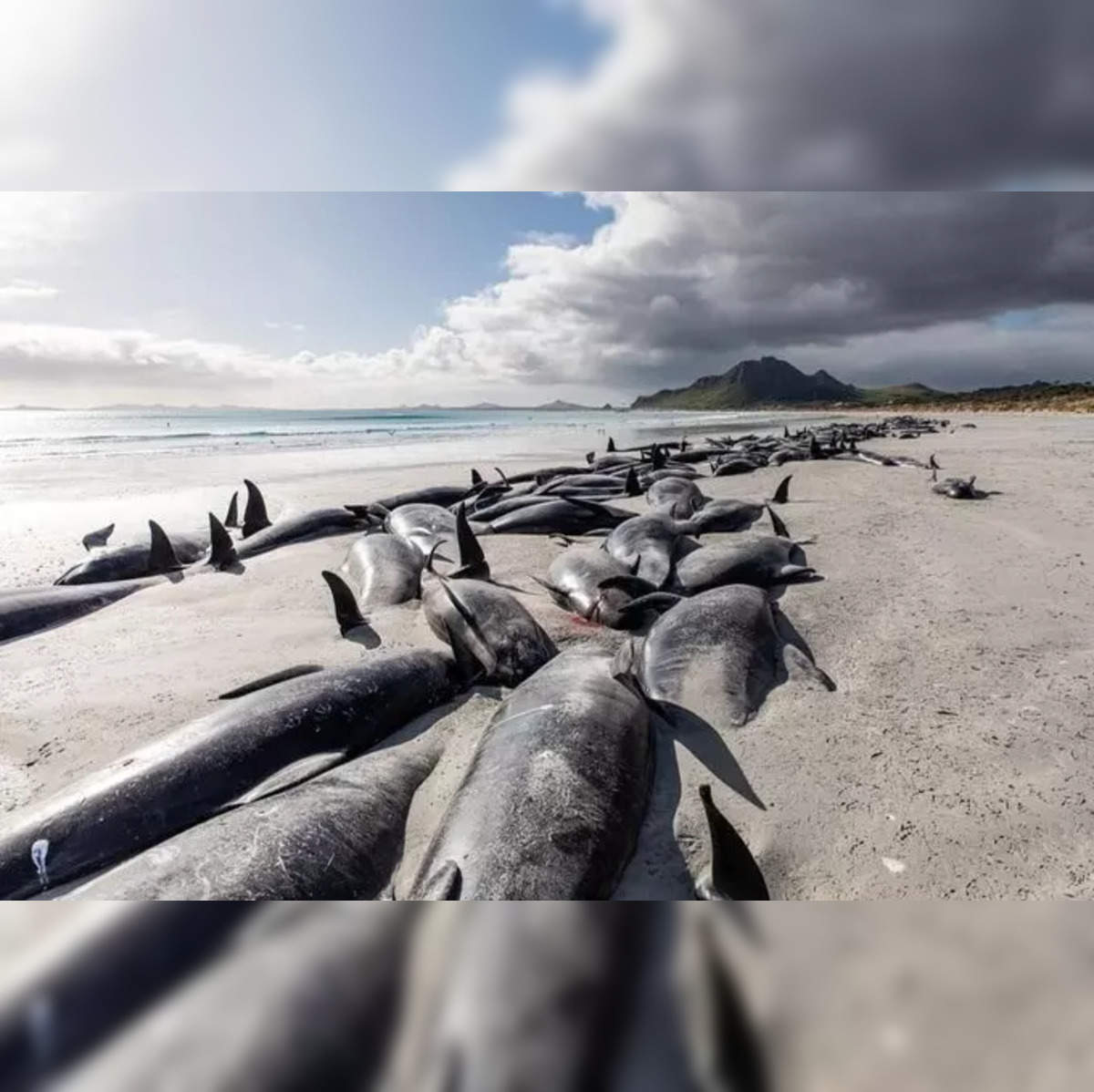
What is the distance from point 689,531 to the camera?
633 centimetres

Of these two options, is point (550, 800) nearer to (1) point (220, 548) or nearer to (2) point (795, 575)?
(2) point (795, 575)

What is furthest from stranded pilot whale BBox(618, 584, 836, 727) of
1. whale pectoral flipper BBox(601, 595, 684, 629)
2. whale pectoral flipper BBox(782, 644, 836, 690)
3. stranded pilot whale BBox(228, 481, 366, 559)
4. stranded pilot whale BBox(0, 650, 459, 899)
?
stranded pilot whale BBox(228, 481, 366, 559)

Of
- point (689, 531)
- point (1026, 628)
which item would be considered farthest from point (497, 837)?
point (689, 531)

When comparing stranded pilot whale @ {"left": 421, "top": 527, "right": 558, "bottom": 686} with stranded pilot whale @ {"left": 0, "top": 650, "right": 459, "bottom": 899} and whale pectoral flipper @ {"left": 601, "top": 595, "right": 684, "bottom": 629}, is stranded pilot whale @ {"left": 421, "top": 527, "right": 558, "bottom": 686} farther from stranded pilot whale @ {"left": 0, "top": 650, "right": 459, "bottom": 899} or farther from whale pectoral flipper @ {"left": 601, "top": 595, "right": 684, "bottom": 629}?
whale pectoral flipper @ {"left": 601, "top": 595, "right": 684, "bottom": 629}

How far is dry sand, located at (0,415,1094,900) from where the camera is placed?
2072 mm

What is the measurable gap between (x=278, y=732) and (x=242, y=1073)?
199cm

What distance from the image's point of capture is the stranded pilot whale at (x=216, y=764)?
209 cm

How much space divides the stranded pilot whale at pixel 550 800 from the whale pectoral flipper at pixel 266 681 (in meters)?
1.10

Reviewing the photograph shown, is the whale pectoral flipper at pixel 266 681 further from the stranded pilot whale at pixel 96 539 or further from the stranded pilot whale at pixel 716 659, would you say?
the stranded pilot whale at pixel 96 539

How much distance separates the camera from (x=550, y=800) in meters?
2.06

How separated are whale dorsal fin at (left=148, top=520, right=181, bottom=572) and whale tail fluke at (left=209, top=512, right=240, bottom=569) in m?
0.34

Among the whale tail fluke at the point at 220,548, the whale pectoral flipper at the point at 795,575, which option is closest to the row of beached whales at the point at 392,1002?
the whale pectoral flipper at the point at 795,575

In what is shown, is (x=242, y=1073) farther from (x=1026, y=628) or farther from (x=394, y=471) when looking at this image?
(x=394, y=471)

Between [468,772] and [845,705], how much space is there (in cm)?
170
